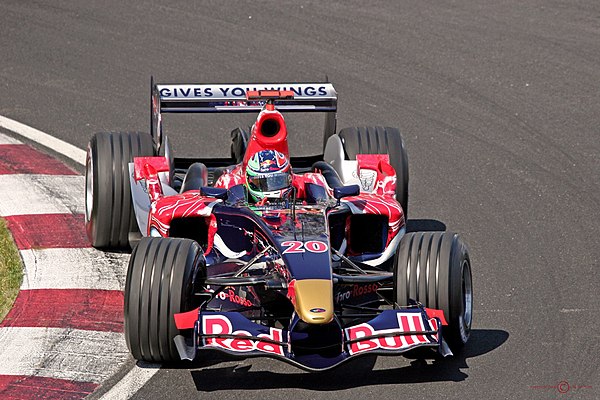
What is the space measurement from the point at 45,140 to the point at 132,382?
19.2 feet

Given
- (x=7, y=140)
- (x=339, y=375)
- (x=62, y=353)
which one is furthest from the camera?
(x=7, y=140)

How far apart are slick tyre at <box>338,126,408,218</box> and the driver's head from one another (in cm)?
183

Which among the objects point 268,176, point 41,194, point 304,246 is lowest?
point 41,194

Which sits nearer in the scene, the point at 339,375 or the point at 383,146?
the point at 339,375

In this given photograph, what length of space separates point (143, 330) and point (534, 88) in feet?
28.8

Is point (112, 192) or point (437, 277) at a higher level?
point (437, 277)

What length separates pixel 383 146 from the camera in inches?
472

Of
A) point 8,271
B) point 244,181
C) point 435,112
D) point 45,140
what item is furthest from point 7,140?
point 435,112

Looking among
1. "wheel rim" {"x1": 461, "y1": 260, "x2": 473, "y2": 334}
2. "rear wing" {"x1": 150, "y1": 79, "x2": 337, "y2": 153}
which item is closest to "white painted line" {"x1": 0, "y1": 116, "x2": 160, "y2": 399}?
"rear wing" {"x1": 150, "y1": 79, "x2": 337, "y2": 153}

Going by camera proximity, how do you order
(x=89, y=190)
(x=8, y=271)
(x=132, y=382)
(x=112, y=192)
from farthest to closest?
(x=89, y=190) → (x=112, y=192) → (x=8, y=271) → (x=132, y=382)

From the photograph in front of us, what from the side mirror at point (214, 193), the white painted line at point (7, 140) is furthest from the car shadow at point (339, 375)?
the white painted line at point (7, 140)

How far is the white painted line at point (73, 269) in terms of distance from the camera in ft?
35.4

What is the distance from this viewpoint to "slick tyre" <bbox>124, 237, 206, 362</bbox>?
8.95 metres

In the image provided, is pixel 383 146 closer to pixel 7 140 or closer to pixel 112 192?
pixel 112 192
